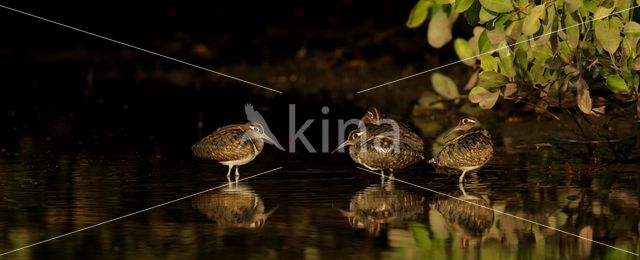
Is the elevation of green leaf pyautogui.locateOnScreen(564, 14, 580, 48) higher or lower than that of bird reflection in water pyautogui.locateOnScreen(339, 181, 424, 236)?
higher

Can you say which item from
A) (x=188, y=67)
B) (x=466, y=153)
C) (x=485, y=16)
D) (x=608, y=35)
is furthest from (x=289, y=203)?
(x=188, y=67)

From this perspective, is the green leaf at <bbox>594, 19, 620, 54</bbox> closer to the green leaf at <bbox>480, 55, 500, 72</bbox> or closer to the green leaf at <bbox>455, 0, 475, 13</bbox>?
the green leaf at <bbox>455, 0, 475, 13</bbox>

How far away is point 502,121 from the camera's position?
1591 centimetres

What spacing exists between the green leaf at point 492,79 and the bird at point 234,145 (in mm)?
2052

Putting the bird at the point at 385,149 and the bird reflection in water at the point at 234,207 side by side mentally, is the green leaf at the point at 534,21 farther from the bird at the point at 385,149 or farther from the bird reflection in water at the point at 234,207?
the bird reflection in water at the point at 234,207

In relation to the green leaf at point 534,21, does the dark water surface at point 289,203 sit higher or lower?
lower

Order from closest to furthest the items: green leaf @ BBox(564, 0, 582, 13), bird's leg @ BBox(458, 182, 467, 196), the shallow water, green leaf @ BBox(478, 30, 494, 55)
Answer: the shallow water < green leaf @ BBox(564, 0, 582, 13) < bird's leg @ BBox(458, 182, 467, 196) < green leaf @ BBox(478, 30, 494, 55)

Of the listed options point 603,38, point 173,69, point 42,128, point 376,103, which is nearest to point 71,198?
point 603,38

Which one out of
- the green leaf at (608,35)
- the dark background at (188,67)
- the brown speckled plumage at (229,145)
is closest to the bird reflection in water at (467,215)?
the green leaf at (608,35)

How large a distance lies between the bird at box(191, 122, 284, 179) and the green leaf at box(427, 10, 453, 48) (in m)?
1.84

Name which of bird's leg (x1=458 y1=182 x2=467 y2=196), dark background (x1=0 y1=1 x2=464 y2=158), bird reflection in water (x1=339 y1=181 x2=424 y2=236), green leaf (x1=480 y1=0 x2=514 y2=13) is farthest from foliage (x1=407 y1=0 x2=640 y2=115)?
dark background (x1=0 y1=1 x2=464 y2=158)

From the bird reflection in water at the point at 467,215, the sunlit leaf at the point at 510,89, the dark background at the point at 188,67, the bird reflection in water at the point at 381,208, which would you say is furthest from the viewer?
the dark background at the point at 188,67

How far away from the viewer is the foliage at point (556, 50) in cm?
1041

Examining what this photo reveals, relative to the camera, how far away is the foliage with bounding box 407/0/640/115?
410 inches
